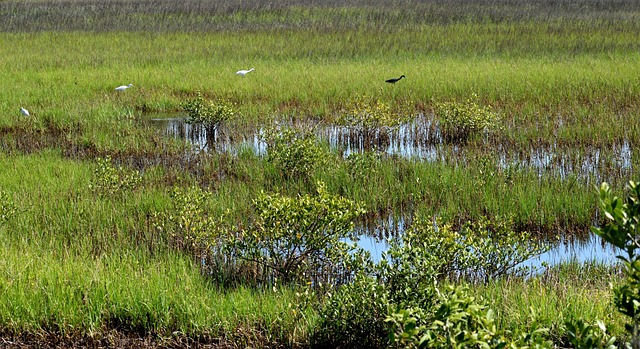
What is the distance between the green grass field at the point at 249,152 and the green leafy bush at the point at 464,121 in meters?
0.25

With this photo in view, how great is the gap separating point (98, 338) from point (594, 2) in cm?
2962

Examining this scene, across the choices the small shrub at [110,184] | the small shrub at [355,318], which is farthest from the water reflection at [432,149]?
the small shrub at [355,318]

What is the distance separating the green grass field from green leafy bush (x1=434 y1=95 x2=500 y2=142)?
0.81ft

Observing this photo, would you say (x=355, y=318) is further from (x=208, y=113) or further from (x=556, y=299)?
(x=208, y=113)

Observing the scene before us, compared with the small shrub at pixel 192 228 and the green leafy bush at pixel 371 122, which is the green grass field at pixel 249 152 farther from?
the green leafy bush at pixel 371 122

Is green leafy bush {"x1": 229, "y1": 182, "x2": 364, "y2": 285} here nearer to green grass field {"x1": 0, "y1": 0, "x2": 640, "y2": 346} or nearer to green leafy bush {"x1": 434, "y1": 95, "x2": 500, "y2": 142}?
green grass field {"x1": 0, "y1": 0, "x2": 640, "y2": 346}

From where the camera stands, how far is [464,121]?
9.69 m

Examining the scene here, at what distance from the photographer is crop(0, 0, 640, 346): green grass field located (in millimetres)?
4594

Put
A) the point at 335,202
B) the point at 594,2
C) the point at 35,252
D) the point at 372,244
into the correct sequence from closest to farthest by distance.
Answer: the point at 335,202
the point at 35,252
the point at 372,244
the point at 594,2

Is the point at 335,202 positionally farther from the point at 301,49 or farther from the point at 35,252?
the point at 301,49

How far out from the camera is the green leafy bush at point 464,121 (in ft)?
31.7

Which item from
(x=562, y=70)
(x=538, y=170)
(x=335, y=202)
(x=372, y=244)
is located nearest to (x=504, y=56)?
(x=562, y=70)

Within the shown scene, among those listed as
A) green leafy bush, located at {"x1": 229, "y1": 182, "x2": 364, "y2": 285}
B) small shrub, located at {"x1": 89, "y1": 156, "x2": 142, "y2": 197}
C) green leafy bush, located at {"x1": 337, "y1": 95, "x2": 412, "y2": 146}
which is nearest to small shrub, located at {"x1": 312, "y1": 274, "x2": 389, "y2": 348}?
green leafy bush, located at {"x1": 229, "y1": 182, "x2": 364, "y2": 285}

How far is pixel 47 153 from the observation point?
9125mm
